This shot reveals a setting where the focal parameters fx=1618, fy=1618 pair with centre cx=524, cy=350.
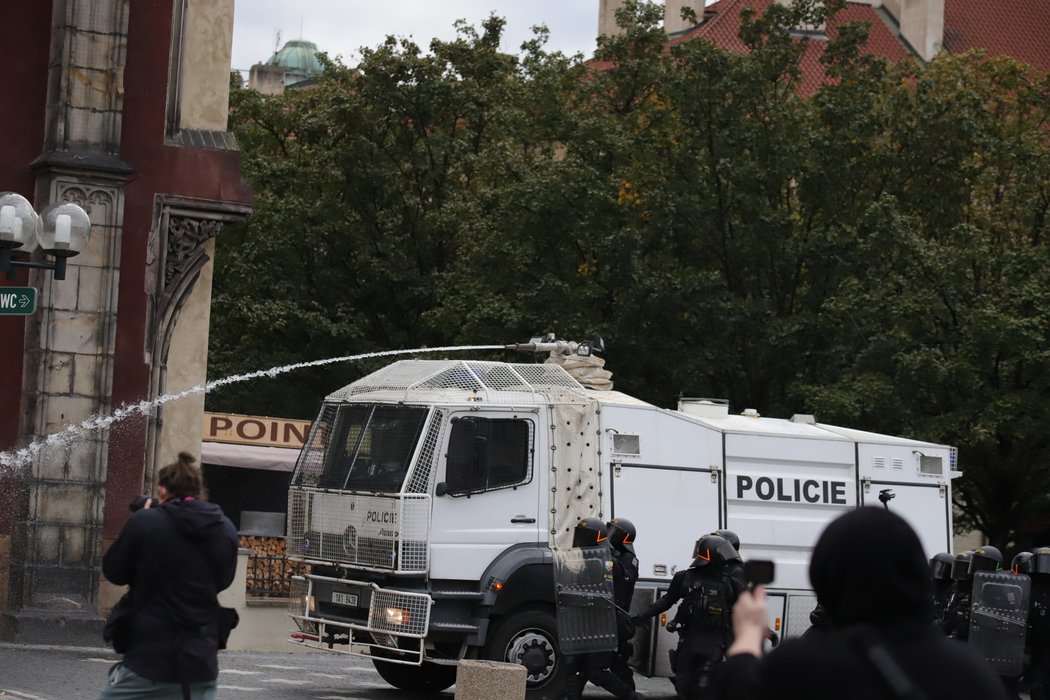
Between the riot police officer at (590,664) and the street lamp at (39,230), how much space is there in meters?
4.74

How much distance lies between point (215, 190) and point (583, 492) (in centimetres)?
524

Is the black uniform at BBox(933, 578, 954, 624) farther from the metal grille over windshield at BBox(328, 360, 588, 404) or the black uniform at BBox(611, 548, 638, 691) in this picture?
the metal grille over windshield at BBox(328, 360, 588, 404)

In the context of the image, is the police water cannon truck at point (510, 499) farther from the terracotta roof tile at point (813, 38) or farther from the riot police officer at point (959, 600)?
the terracotta roof tile at point (813, 38)

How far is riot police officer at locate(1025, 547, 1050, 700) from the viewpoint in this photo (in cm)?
1359

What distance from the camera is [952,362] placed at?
895 inches

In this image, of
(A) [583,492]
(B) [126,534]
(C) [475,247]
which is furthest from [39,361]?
(C) [475,247]

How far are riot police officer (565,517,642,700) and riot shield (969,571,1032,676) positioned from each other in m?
3.05

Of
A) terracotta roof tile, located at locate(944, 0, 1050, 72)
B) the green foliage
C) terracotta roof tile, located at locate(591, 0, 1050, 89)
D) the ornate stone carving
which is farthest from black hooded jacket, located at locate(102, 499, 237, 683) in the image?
terracotta roof tile, located at locate(944, 0, 1050, 72)

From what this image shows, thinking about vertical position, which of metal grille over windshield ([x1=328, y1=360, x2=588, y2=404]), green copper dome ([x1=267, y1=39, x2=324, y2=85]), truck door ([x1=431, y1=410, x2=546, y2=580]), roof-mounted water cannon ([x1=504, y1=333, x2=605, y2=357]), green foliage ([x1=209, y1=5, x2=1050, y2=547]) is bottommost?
truck door ([x1=431, y1=410, x2=546, y2=580])

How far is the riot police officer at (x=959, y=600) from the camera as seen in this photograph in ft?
46.5

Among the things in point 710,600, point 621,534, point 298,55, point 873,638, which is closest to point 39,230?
→ point 621,534

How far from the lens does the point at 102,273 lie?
16.1m

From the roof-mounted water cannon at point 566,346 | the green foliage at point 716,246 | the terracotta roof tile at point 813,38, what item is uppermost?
the terracotta roof tile at point 813,38

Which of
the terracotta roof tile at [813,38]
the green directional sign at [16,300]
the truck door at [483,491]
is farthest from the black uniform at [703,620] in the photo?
the terracotta roof tile at [813,38]
